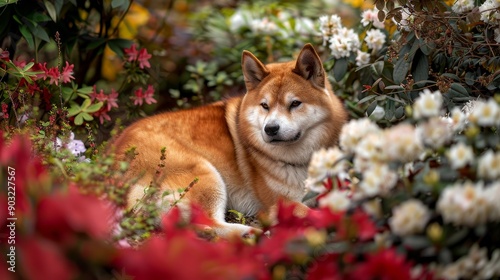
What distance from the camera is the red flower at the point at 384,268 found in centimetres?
173

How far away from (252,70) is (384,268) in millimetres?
2409

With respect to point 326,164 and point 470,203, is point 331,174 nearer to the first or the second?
point 326,164

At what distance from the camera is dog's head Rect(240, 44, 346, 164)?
3.77 m

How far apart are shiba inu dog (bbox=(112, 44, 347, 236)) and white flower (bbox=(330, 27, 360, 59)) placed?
0.59 meters

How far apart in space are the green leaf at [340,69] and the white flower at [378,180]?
8.42ft

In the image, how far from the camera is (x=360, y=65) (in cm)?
445

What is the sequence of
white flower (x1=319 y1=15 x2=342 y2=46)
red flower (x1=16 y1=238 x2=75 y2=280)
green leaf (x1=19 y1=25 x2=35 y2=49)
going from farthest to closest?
white flower (x1=319 y1=15 x2=342 y2=46) < green leaf (x1=19 y1=25 x2=35 y2=49) < red flower (x1=16 y1=238 x2=75 y2=280)

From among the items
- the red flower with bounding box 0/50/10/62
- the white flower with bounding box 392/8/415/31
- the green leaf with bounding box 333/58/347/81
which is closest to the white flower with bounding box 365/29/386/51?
the green leaf with bounding box 333/58/347/81

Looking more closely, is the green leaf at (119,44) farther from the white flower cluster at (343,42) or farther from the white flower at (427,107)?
the white flower at (427,107)

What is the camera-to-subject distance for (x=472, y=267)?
1893 millimetres

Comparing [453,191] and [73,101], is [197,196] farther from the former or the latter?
[453,191]

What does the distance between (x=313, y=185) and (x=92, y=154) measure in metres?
2.03

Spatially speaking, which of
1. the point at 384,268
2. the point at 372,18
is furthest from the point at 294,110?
A: the point at 384,268

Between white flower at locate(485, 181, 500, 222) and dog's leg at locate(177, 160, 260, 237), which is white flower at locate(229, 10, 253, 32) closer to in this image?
dog's leg at locate(177, 160, 260, 237)
